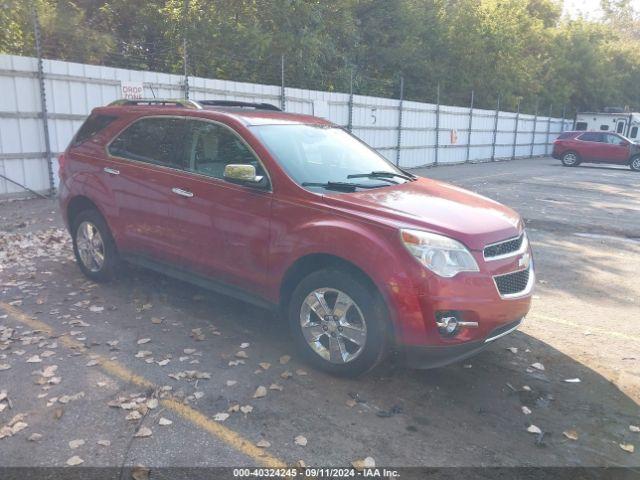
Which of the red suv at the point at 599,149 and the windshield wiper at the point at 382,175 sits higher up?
the windshield wiper at the point at 382,175

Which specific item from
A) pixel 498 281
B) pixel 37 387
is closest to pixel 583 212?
pixel 498 281

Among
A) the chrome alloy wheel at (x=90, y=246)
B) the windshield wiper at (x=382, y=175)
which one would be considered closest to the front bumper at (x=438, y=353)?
the windshield wiper at (x=382, y=175)

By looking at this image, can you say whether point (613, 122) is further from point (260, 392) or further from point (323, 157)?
point (260, 392)

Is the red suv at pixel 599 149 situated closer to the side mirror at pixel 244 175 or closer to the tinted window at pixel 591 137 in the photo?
the tinted window at pixel 591 137

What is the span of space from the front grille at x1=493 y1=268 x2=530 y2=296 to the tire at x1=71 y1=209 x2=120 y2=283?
12.2 ft

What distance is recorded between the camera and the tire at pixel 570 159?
84.4 ft

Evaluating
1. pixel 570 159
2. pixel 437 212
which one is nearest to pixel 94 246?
pixel 437 212

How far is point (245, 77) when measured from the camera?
58.5 ft

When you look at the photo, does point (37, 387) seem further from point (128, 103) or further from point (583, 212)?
point (583, 212)

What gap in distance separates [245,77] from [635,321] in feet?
48.9

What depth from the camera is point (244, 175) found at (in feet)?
13.5

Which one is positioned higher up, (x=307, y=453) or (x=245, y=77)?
(x=245, y=77)

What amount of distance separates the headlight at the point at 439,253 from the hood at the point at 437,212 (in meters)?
0.05

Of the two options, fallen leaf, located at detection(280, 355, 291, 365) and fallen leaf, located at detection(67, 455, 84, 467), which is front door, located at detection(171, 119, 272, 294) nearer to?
fallen leaf, located at detection(280, 355, 291, 365)
